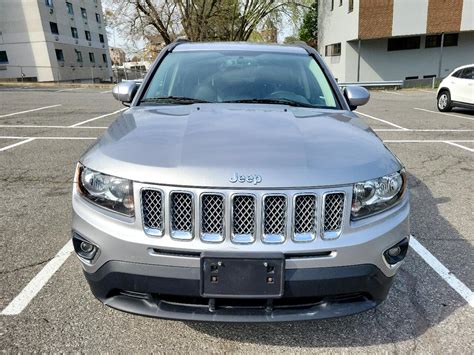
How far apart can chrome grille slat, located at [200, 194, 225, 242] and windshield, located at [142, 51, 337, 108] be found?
55.8 inches

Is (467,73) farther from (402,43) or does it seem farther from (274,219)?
(402,43)

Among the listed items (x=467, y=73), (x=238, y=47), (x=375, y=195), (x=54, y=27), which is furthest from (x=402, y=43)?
(x=54, y=27)

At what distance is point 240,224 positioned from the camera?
1.88m

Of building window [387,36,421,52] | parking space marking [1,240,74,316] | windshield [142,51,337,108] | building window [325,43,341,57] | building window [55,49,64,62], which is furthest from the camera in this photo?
building window [55,49,64,62]

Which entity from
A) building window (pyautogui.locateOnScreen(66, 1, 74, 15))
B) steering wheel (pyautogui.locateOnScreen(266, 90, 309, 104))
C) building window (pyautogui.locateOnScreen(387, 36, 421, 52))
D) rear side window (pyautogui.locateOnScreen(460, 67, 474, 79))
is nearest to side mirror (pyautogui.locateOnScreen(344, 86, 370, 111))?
steering wheel (pyautogui.locateOnScreen(266, 90, 309, 104))

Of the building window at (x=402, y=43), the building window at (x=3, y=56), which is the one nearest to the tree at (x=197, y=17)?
the building window at (x=402, y=43)

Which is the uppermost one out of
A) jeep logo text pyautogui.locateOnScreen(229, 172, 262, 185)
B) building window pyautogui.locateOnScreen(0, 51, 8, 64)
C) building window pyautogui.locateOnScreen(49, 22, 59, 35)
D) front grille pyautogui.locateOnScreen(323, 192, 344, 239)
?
building window pyautogui.locateOnScreen(49, 22, 59, 35)

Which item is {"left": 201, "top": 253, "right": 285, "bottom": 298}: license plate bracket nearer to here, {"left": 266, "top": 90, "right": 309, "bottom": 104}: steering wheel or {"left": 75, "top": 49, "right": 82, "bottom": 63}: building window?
{"left": 266, "top": 90, "right": 309, "bottom": 104}: steering wheel

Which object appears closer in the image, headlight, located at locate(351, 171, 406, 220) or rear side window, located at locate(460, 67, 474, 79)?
headlight, located at locate(351, 171, 406, 220)

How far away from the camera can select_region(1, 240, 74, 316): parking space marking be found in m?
2.59

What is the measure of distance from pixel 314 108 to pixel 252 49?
1.08m

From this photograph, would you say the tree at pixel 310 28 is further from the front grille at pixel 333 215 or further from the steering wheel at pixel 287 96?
the front grille at pixel 333 215

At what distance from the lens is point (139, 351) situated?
2225 mm

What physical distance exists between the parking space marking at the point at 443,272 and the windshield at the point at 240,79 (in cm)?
147
